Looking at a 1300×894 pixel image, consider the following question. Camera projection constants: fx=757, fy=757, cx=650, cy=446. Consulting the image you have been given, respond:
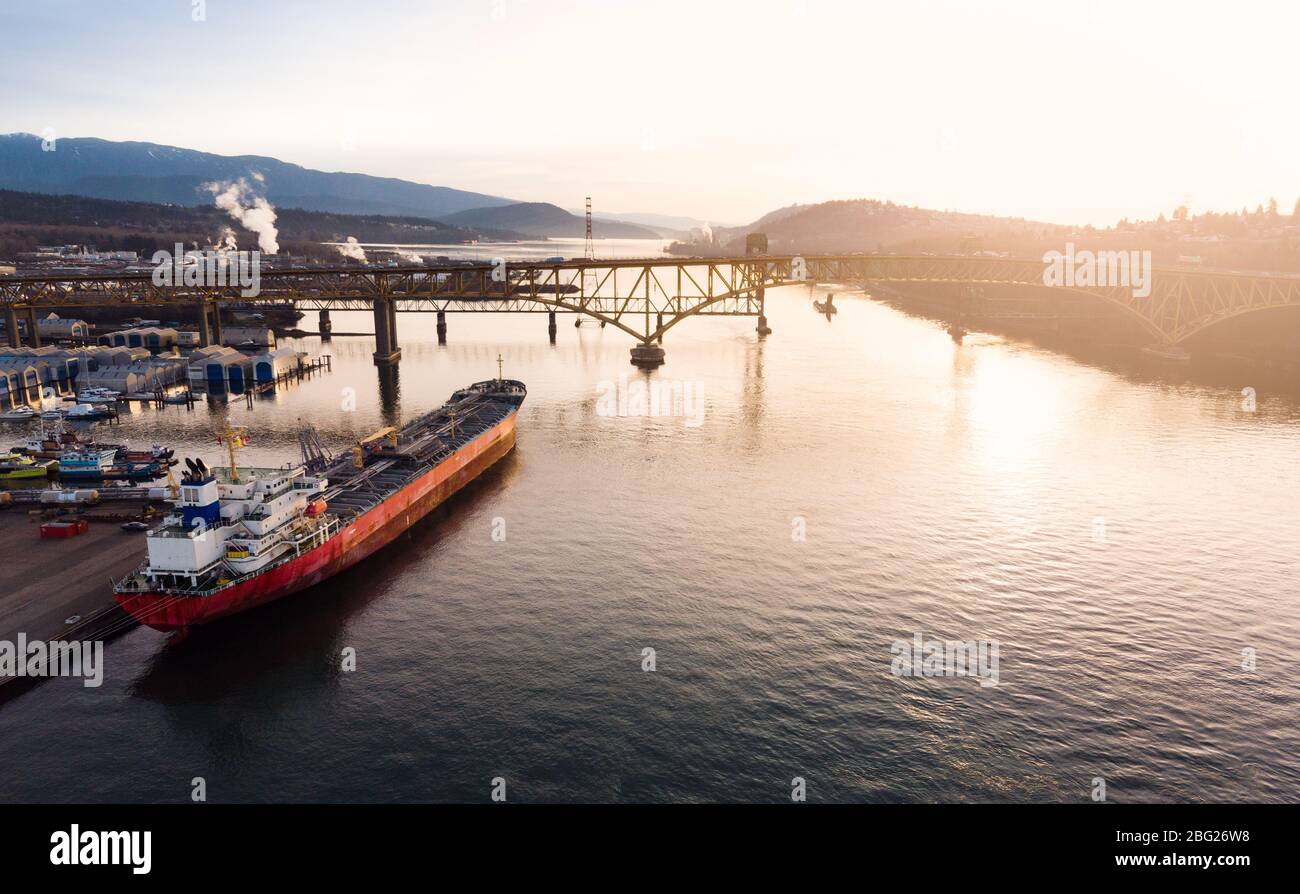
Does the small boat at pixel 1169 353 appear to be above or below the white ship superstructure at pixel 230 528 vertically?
above

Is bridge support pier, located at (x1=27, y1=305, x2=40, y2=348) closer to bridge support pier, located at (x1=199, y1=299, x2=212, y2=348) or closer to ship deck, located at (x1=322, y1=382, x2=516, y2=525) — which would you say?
bridge support pier, located at (x1=199, y1=299, x2=212, y2=348)

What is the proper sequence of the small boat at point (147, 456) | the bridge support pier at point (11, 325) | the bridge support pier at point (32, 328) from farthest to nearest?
the bridge support pier at point (32, 328) < the bridge support pier at point (11, 325) < the small boat at point (147, 456)

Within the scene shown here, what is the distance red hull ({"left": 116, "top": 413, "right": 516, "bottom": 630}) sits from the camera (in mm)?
41719

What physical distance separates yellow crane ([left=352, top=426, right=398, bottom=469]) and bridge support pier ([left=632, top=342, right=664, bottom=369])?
65.1 meters

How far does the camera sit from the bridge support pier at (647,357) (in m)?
131

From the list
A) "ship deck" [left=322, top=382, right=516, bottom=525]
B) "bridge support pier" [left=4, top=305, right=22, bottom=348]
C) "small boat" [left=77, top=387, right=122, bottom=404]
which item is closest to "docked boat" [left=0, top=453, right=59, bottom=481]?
"ship deck" [left=322, top=382, right=516, bottom=525]

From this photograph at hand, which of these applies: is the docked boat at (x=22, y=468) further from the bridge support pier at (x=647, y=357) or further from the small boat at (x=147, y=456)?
the bridge support pier at (x=647, y=357)

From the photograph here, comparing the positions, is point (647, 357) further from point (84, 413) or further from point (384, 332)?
point (84, 413)

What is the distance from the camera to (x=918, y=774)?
31719 millimetres
